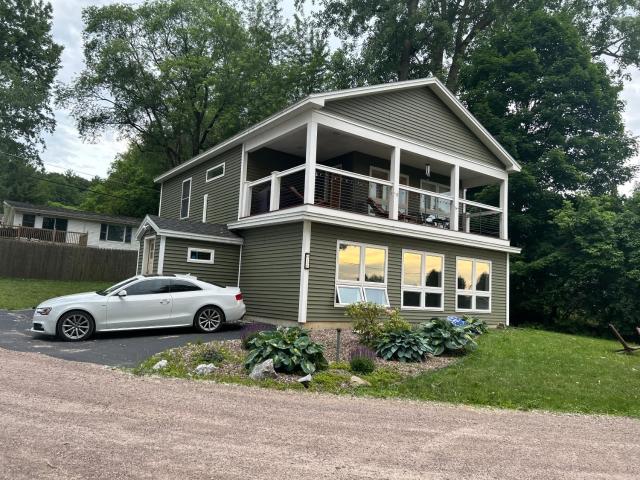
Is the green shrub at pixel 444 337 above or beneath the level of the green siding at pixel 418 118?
beneath

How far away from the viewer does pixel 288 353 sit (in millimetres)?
8055

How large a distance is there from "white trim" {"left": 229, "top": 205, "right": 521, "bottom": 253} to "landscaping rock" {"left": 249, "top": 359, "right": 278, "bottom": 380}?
196 inches

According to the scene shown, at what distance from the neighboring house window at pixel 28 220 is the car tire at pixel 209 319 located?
27.1m

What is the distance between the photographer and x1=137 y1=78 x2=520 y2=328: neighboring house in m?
12.6

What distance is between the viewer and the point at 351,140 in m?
15.1

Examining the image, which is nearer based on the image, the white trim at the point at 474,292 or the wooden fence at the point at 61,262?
the white trim at the point at 474,292

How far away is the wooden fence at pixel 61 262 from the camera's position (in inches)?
967

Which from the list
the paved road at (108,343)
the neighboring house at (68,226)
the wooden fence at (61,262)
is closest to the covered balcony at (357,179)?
the paved road at (108,343)

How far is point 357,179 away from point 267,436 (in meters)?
11.3

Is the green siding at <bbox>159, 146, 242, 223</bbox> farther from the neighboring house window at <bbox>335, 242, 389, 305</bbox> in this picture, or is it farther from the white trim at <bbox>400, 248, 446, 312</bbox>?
the white trim at <bbox>400, 248, 446, 312</bbox>

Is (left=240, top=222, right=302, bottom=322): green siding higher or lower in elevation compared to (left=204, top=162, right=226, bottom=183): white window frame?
lower

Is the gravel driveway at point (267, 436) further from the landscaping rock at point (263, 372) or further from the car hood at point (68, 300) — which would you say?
the car hood at point (68, 300)

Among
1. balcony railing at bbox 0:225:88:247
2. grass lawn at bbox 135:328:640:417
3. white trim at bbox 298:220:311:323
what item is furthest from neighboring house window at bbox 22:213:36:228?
grass lawn at bbox 135:328:640:417

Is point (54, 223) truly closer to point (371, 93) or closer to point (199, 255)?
point (199, 255)
